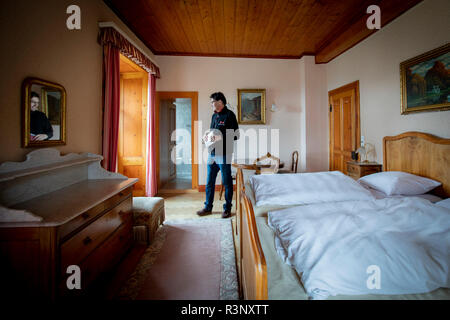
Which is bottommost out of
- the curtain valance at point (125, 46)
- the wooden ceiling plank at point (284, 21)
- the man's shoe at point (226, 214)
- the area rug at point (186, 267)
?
the area rug at point (186, 267)

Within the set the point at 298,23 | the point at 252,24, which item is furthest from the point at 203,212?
the point at 298,23

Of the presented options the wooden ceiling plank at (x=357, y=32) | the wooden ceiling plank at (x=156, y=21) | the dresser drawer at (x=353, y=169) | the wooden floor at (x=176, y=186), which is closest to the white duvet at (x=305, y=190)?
the dresser drawer at (x=353, y=169)

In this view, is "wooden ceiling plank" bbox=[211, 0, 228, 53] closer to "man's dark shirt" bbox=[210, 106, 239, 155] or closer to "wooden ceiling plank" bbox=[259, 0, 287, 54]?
"wooden ceiling plank" bbox=[259, 0, 287, 54]

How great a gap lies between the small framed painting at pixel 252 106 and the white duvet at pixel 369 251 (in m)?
3.24

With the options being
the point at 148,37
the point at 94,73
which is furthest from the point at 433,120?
the point at 148,37

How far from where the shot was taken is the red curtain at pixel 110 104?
2340 millimetres

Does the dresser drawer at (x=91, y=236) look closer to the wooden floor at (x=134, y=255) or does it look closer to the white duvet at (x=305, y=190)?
the wooden floor at (x=134, y=255)

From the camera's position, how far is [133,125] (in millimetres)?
3537

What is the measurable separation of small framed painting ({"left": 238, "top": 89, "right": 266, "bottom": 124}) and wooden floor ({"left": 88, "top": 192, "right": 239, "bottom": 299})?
1.73 meters

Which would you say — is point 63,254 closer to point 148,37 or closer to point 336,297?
point 336,297

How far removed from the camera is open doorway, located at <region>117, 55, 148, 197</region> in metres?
3.50

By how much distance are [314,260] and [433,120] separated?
2.40 meters

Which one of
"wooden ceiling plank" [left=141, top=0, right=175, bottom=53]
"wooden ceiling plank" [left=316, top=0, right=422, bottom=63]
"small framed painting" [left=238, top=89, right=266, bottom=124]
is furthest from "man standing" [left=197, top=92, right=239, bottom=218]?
"wooden ceiling plank" [left=316, top=0, right=422, bottom=63]

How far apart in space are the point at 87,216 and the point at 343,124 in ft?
13.1
